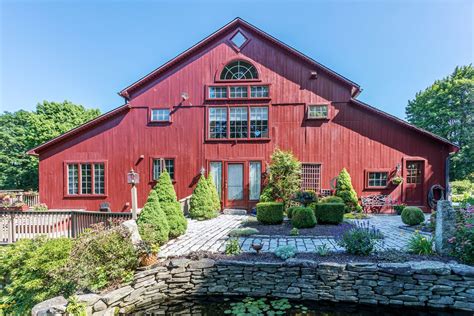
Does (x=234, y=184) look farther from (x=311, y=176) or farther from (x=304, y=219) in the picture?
(x=304, y=219)

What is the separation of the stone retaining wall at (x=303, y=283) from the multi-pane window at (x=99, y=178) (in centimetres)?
880

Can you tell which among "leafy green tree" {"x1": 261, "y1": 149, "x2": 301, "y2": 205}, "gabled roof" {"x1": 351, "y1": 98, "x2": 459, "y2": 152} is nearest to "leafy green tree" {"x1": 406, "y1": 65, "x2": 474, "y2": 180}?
"gabled roof" {"x1": 351, "y1": 98, "x2": 459, "y2": 152}

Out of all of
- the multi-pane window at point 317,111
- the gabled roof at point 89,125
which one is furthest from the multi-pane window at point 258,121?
the gabled roof at point 89,125

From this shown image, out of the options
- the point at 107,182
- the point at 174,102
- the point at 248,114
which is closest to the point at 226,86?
the point at 248,114

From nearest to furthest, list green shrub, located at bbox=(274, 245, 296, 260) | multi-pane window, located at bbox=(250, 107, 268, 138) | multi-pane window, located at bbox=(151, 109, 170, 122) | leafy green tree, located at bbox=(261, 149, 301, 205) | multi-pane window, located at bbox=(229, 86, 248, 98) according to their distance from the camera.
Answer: green shrub, located at bbox=(274, 245, 296, 260)
leafy green tree, located at bbox=(261, 149, 301, 205)
multi-pane window, located at bbox=(250, 107, 268, 138)
multi-pane window, located at bbox=(229, 86, 248, 98)
multi-pane window, located at bbox=(151, 109, 170, 122)

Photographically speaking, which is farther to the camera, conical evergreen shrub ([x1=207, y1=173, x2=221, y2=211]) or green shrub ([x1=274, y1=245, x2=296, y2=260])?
conical evergreen shrub ([x1=207, y1=173, x2=221, y2=211])

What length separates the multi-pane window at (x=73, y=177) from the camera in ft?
37.6

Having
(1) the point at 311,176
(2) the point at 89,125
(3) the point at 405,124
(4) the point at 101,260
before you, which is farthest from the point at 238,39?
(4) the point at 101,260

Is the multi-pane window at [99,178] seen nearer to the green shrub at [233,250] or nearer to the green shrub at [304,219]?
the green shrub at [233,250]

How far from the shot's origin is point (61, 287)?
3.99 metres

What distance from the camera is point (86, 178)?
1150 centimetres

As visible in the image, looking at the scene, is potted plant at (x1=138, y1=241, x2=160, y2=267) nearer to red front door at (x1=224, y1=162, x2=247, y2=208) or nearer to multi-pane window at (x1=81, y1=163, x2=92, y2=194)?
red front door at (x1=224, y1=162, x2=247, y2=208)

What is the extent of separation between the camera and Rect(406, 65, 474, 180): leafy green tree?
1936 cm

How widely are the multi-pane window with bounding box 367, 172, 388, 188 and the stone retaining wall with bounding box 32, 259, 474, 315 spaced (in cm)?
695
